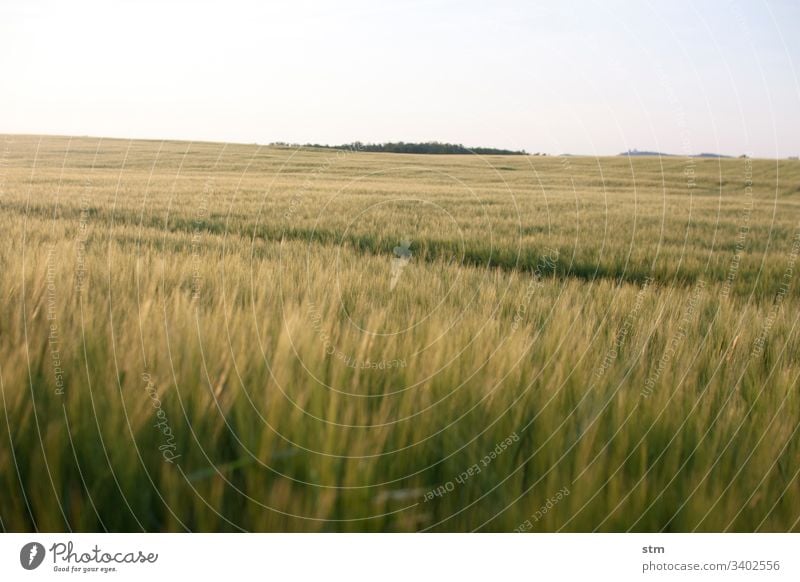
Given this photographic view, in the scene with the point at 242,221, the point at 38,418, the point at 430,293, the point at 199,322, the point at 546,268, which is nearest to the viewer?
the point at 38,418

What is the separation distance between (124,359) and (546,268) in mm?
1508

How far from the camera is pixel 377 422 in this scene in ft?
2.96

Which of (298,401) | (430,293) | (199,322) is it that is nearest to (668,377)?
(430,293)

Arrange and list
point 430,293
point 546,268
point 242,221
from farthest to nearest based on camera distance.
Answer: point 242,221 < point 546,268 < point 430,293

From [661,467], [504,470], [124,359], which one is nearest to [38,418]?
[124,359]

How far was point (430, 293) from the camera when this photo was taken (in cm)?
144

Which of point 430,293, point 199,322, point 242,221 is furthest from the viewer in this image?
point 242,221

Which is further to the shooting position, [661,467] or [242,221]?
[242,221]

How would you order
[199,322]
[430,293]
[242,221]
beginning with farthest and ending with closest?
[242,221]
[430,293]
[199,322]
